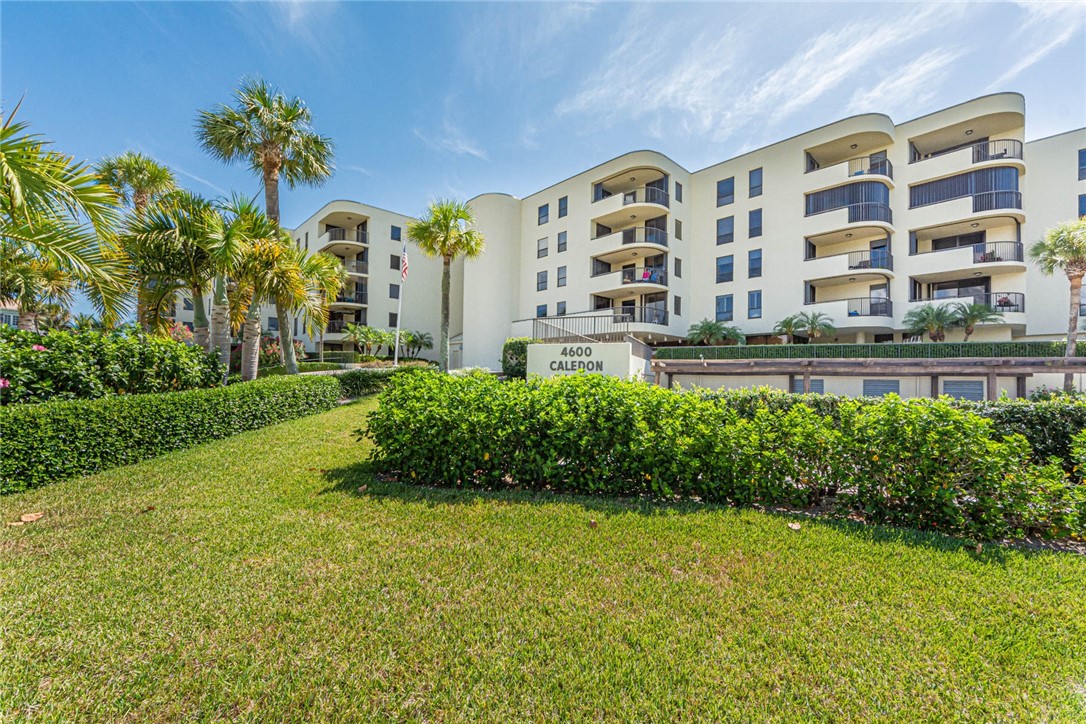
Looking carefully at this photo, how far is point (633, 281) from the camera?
25.1 metres

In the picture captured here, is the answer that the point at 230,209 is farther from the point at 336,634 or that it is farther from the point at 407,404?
the point at 336,634

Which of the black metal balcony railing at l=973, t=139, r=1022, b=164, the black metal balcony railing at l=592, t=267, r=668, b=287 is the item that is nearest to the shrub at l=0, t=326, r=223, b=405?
the black metal balcony railing at l=592, t=267, r=668, b=287

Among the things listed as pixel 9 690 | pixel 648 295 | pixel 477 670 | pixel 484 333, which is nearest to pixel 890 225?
pixel 648 295

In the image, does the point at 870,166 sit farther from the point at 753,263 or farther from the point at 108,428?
the point at 108,428

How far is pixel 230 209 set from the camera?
9.69 metres

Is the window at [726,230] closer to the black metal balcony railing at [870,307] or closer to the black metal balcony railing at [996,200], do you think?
the black metal balcony railing at [870,307]

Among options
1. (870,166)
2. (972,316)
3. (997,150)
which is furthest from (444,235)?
(997,150)

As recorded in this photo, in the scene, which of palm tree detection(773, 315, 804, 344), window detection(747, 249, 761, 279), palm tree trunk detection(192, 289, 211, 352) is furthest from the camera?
window detection(747, 249, 761, 279)

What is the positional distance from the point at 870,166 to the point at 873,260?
5046mm

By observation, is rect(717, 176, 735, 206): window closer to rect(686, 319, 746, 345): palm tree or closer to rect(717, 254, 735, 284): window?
rect(717, 254, 735, 284): window

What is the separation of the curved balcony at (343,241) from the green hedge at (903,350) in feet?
84.2

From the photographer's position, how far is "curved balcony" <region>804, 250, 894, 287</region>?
20.9 m

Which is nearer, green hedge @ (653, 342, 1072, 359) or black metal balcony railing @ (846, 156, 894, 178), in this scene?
green hedge @ (653, 342, 1072, 359)

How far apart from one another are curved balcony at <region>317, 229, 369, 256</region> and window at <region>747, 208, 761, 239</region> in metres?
28.0
